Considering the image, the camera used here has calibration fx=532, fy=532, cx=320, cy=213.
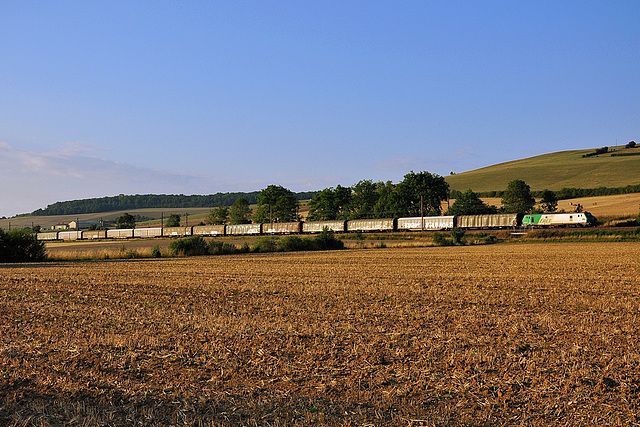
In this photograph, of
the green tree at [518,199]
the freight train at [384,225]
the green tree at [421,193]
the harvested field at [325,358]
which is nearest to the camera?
the harvested field at [325,358]

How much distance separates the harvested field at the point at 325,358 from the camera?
7.04 m

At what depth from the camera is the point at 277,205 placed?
139750 millimetres

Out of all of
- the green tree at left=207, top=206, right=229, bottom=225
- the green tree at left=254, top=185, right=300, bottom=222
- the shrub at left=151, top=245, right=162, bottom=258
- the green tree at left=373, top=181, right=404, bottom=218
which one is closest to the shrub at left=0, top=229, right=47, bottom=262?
the shrub at left=151, top=245, right=162, bottom=258

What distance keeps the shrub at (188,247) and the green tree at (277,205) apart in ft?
277

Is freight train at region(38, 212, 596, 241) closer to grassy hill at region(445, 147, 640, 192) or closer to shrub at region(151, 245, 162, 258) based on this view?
shrub at region(151, 245, 162, 258)

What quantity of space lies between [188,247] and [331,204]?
3494 inches

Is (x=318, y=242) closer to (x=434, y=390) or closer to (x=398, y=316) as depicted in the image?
(x=398, y=316)

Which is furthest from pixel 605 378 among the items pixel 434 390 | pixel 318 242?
pixel 318 242

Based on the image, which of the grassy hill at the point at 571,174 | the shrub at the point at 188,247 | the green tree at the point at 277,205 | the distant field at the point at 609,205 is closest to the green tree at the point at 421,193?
the distant field at the point at 609,205

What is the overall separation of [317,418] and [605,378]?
187 inches

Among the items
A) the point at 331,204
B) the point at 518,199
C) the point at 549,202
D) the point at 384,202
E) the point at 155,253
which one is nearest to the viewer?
the point at 155,253

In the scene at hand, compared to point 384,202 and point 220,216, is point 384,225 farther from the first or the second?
point 220,216

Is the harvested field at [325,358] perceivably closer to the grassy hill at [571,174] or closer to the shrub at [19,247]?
the shrub at [19,247]

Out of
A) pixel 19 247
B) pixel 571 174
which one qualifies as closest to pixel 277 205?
pixel 571 174
